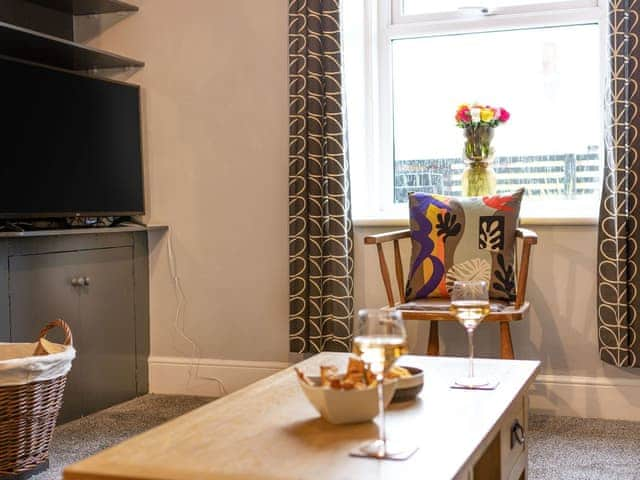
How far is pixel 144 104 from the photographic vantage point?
4160mm

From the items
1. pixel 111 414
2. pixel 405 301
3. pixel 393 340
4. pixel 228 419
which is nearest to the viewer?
pixel 393 340

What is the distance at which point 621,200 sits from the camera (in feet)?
11.0

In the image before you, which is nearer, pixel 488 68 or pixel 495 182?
pixel 495 182

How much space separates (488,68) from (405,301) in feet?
3.76

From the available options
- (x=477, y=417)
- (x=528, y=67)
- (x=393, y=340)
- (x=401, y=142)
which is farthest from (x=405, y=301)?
(x=393, y=340)

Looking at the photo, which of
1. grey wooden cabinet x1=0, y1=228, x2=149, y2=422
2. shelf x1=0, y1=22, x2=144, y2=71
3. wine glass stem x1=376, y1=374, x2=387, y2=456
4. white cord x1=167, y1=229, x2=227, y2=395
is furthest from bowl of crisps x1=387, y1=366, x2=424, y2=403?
white cord x1=167, y1=229, x2=227, y2=395

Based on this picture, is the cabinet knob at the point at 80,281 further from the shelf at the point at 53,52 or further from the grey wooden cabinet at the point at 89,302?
the shelf at the point at 53,52

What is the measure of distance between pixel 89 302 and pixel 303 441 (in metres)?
2.39

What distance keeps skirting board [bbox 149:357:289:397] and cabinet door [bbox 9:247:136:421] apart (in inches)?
6.2

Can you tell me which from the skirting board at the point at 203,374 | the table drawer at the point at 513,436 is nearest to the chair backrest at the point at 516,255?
the skirting board at the point at 203,374

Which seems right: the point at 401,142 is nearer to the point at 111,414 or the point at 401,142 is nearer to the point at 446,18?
the point at 446,18

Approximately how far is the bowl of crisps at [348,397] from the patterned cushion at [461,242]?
1819 millimetres

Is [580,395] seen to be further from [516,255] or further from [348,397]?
[348,397]

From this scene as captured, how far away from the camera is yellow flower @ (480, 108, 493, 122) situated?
354 cm
